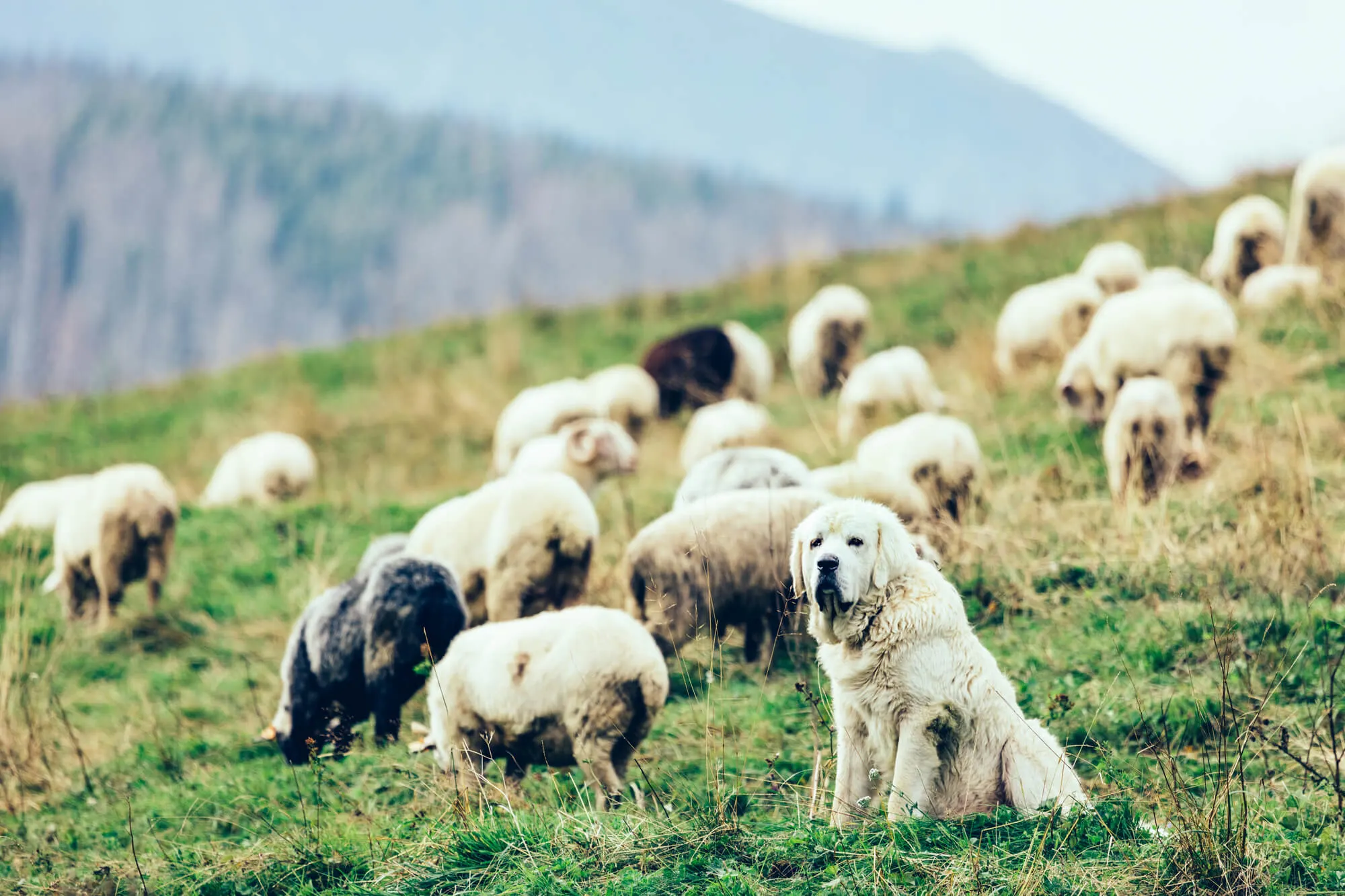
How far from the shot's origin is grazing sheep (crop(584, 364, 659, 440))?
553 inches

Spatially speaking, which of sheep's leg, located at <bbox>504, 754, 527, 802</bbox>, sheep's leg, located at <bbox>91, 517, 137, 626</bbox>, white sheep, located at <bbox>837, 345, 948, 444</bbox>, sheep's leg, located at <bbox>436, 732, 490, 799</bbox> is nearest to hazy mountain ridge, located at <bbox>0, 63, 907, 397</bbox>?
white sheep, located at <bbox>837, 345, 948, 444</bbox>

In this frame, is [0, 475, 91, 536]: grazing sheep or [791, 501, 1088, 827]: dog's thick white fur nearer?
[791, 501, 1088, 827]: dog's thick white fur

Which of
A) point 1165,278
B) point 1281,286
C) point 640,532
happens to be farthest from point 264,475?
point 1281,286

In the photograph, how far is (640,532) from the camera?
7.36 m

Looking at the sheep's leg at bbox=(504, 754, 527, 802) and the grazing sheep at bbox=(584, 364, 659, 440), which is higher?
the grazing sheep at bbox=(584, 364, 659, 440)

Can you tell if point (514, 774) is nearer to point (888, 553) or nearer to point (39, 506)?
point (888, 553)

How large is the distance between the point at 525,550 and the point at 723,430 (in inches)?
160

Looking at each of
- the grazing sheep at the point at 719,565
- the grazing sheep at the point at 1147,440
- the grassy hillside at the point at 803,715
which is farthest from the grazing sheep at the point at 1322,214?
the grazing sheep at the point at 719,565

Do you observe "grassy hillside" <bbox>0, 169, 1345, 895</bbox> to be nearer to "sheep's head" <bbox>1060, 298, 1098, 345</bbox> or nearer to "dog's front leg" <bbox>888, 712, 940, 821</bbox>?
"dog's front leg" <bbox>888, 712, 940, 821</bbox>

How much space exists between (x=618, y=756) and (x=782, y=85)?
19513 cm

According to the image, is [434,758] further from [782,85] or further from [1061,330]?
[782,85]

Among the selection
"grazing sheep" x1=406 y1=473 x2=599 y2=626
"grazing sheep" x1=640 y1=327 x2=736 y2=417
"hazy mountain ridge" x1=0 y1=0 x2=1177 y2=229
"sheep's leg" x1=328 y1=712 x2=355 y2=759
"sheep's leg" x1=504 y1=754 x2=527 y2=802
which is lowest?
"sheep's leg" x1=504 y1=754 x2=527 y2=802

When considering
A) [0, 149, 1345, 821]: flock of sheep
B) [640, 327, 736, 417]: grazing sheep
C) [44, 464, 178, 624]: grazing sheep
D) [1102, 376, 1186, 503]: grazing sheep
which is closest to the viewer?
[0, 149, 1345, 821]: flock of sheep

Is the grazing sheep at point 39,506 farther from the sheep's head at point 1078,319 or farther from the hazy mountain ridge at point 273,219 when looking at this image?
the hazy mountain ridge at point 273,219
